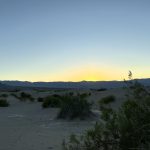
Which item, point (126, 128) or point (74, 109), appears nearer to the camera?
point (126, 128)

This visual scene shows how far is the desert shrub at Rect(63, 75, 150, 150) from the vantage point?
8203mm

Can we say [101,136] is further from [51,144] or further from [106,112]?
[51,144]

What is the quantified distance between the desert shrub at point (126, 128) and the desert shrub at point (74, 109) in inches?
436

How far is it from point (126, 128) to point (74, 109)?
12052 millimetres

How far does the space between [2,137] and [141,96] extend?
18.0ft

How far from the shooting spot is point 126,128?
27.2ft

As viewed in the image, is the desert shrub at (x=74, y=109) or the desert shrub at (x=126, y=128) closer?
the desert shrub at (x=126, y=128)

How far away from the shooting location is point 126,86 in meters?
9.12

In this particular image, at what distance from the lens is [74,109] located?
20297 millimetres

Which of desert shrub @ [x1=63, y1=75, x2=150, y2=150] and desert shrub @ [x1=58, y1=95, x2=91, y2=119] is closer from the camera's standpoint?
desert shrub @ [x1=63, y1=75, x2=150, y2=150]

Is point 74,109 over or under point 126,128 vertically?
under

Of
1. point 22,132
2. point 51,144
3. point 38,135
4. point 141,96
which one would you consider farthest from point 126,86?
point 22,132

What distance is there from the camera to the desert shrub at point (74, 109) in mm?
19969

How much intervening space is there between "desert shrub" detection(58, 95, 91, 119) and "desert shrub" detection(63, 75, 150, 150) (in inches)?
436
